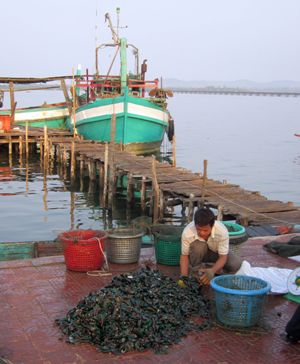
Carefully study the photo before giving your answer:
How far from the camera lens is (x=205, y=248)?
5.91 m

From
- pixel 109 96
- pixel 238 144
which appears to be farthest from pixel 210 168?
pixel 238 144

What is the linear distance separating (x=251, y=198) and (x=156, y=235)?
240 inches

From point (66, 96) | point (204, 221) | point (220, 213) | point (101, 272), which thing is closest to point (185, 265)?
point (204, 221)

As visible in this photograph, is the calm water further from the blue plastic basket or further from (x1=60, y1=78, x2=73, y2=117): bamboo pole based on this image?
the blue plastic basket

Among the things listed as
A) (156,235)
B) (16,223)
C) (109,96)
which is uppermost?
(109,96)

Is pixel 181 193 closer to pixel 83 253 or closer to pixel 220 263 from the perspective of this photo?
pixel 83 253

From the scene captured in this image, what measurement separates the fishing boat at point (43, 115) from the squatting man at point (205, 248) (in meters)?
28.4

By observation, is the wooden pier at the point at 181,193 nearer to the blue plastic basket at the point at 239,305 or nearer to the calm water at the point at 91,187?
the calm water at the point at 91,187

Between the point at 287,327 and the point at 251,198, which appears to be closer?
the point at 287,327

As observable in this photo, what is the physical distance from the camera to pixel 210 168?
2866 centimetres

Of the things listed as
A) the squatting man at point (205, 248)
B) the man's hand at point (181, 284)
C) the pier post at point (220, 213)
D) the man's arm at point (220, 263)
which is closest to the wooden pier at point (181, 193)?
the pier post at point (220, 213)

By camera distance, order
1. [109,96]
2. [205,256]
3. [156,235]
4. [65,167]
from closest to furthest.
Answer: [205,256] < [156,235] < [65,167] < [109,96]

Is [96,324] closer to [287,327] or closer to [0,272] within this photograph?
[287,327]

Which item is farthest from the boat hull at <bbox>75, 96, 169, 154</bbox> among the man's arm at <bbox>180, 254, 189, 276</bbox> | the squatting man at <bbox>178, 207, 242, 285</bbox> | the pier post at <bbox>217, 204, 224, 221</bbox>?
the man's arm at <bbox>180, 254, 189, 276</bbox>
